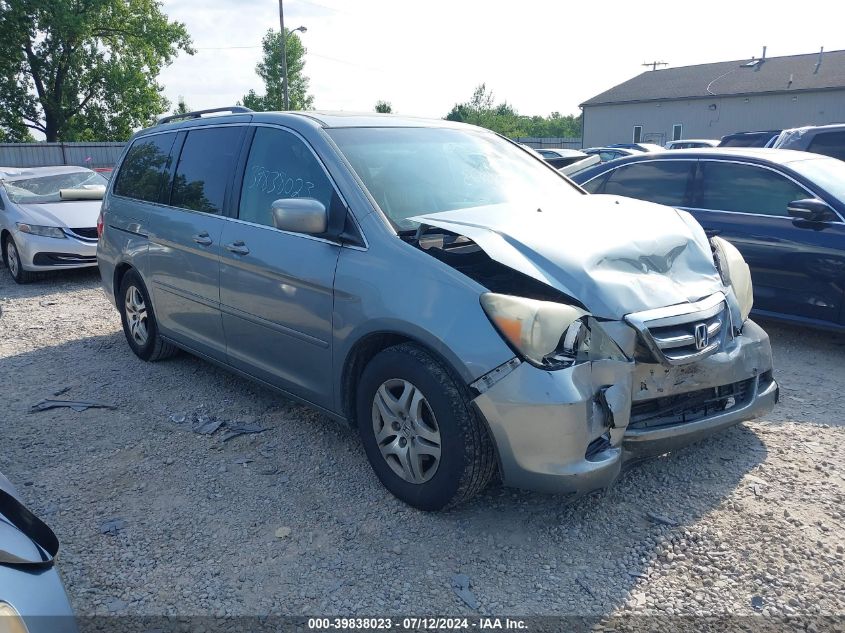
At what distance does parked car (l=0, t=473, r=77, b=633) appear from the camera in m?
1.65

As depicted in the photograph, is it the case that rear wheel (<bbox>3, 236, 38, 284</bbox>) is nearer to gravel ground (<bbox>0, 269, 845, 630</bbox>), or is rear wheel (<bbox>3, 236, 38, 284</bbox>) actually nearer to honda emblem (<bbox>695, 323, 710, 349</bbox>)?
gravel ground (<bbox>0, 269, 845, 630</bbox>)

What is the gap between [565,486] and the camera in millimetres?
2801

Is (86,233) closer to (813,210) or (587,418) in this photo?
(587,418)

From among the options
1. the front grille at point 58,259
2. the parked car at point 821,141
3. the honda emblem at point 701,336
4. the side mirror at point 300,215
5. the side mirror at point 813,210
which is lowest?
the front grille at point 58,259

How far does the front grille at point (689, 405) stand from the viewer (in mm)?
3033

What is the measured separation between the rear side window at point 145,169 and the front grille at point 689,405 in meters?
3.79

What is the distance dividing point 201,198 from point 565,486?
10.1 ft

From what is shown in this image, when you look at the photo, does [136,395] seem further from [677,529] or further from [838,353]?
[838,353]

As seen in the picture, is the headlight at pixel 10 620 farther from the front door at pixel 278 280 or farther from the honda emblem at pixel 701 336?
the honda emblem at pixel 701 336

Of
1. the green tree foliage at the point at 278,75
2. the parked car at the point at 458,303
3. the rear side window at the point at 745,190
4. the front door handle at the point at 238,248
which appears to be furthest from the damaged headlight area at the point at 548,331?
the green tree foliage at the point at 278,75

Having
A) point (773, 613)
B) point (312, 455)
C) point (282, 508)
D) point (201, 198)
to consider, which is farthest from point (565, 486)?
point (201, 198)

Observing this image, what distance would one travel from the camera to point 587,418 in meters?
2.76

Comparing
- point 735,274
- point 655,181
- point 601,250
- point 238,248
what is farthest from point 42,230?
point 735,274

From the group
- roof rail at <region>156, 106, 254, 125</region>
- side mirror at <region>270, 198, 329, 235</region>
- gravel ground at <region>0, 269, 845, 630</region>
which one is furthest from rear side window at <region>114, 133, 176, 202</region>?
side mirror at <region>270, 198, 329, 235</region>
